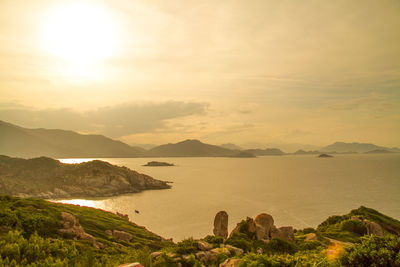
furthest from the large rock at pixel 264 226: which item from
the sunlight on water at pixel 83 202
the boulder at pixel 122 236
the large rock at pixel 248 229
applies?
the sunlight on water at pixel 83 202

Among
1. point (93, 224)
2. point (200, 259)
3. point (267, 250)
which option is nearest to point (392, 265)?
point (200, 259)

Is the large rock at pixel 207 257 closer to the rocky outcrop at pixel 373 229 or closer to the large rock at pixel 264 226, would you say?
the large rock at pixel 264 226

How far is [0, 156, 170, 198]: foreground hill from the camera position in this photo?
125956 millimetres

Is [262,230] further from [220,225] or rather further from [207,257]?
[207,257]

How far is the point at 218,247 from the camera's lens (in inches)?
1017

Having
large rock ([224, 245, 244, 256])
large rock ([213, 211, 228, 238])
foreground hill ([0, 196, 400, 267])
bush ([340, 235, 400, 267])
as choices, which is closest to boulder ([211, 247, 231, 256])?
foreground hill ([0, 196, 400, 267])

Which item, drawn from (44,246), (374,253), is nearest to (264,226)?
(374,253)

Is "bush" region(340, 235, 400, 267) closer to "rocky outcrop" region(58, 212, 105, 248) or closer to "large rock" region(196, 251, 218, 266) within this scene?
"large rock" region(196, 251, 218, 266)

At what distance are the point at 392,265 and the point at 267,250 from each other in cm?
1666

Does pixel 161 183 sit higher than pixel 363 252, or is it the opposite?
pixel 363 252

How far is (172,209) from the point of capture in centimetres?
10325

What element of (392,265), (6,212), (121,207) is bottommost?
(121,207)

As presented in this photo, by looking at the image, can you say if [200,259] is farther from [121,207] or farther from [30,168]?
[30,168]

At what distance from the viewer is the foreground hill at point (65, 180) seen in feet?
413
